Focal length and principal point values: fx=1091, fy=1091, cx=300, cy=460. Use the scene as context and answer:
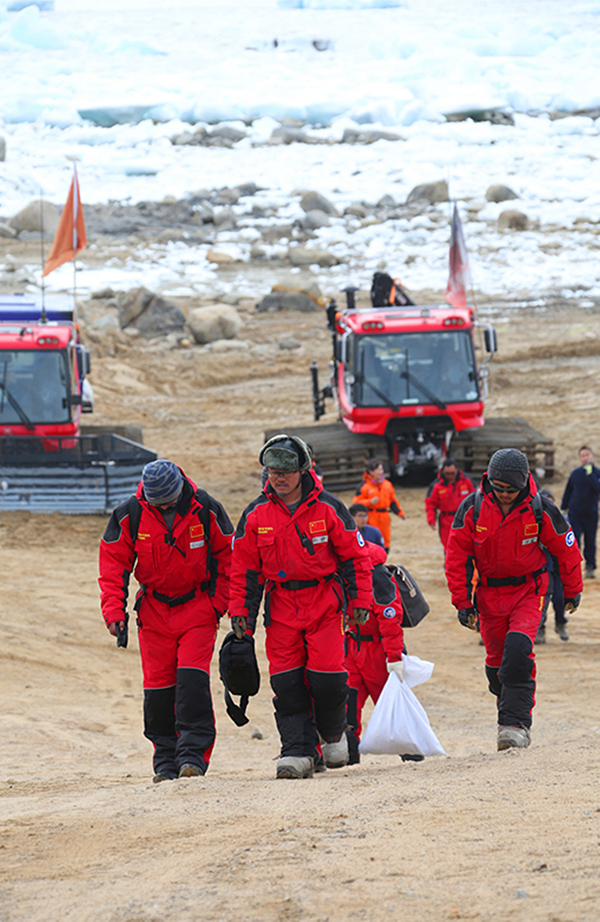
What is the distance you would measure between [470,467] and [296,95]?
4907 cm

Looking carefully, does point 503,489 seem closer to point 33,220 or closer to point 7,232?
point 7,232

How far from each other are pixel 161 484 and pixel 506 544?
1945 millimetres

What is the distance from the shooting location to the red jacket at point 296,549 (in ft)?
17.7

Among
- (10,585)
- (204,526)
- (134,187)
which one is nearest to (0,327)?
(10,585)

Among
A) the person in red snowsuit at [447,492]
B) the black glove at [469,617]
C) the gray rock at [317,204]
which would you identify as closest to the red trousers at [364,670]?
the black glove at [469,617]

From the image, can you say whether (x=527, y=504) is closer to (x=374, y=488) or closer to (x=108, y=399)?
(x=374, y=488)

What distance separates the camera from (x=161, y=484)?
550cm

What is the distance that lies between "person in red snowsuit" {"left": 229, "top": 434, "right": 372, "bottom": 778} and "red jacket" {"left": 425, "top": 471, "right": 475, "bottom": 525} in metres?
4.72

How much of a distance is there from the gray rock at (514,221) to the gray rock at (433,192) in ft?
14.5

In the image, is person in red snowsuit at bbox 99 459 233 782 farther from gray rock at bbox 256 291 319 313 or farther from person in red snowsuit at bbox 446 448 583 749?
gray rock at bbox 256 291 319 313

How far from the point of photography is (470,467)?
15.9 m

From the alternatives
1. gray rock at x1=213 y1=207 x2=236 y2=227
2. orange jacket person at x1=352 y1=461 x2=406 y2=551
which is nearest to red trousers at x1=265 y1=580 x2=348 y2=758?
orange jacket person at x1=352 y1=461 x2=406 y2=551

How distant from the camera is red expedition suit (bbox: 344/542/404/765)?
19.7 ft

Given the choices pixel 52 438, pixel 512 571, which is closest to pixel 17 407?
pixel 52 438
